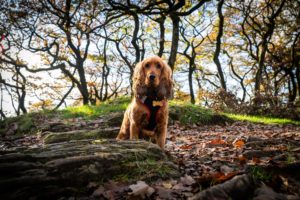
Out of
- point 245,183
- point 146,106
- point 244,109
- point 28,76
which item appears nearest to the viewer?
point 245,183

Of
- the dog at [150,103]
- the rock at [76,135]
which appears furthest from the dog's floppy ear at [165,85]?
the rock at [76,135]

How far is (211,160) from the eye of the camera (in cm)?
382

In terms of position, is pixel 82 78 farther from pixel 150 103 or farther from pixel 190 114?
pixel 150 103

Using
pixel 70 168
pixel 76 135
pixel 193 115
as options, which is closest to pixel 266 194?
pixel 70 168

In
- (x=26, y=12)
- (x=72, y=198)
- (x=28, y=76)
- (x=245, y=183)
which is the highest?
(x=26, y=12)

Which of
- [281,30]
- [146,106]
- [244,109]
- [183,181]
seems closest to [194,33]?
[281,30]

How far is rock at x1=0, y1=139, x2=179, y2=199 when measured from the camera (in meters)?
2.48

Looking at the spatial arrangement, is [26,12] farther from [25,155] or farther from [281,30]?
[281,30]

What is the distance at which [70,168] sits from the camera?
8.88ft

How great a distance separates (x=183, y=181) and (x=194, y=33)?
83.6ft

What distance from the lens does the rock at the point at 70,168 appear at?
2.48m

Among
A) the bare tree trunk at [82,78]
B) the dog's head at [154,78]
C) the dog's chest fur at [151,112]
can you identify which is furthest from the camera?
the bare tree trunk at [82,78]

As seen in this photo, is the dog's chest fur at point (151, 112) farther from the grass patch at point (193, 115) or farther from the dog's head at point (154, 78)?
the grass patch at point (193, 115)

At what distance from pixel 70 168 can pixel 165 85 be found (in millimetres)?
3090
